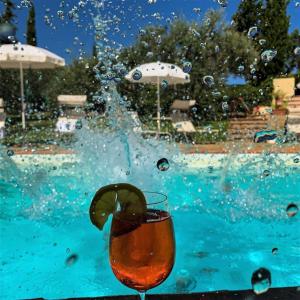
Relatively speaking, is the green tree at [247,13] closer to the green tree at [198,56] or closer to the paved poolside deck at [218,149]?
the green tree at [198,56]

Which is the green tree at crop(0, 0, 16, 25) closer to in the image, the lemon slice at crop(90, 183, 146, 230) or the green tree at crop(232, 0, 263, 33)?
the green tree at crop(232, 0, 263, 33)

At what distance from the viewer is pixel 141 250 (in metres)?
0.65

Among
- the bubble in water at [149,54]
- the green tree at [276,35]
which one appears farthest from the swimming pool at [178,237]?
the green tree at [276,35]

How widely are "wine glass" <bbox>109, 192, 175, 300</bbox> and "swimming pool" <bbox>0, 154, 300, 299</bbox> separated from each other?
0.36 m

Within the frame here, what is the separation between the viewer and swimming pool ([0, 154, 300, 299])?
1903 mm

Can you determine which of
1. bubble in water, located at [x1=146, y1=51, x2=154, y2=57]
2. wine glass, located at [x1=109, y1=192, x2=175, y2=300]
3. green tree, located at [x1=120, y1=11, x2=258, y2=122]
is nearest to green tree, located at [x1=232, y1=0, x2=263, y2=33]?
green tree, located at [x1=120, y1=11, x2=258, y2=122]

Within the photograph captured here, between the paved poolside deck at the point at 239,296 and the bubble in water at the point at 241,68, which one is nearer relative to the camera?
the paved poolside deck at the point at 239,296

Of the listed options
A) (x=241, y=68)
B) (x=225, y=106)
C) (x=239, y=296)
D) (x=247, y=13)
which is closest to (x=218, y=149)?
(x=247, y=13)

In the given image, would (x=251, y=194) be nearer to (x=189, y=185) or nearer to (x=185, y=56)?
(x=189, y=185)

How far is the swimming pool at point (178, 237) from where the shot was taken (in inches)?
74.9

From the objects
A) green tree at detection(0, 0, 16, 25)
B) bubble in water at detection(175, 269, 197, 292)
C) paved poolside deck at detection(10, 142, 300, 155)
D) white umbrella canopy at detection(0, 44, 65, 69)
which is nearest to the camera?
bubble in water at detection(175, 269, 197, 292)

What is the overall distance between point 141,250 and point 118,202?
88mm

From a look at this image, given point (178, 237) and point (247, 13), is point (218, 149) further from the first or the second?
point (178, 237)

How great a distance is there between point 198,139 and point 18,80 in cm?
539
